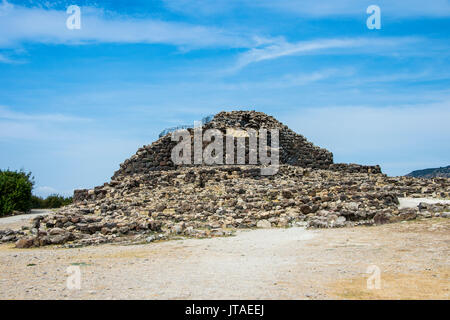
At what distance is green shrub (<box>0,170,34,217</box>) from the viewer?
27516 millimetres

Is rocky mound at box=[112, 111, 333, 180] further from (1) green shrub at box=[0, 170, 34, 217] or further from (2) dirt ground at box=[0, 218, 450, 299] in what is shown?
(2) dirt ground at box=[0, 218, 450, 299]

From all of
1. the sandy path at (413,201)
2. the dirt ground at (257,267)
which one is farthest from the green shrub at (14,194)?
the sandy path at (413,201)

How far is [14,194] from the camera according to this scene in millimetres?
28391

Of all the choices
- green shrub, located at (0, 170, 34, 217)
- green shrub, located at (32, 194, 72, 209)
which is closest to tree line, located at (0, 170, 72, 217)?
green shrub, located at (0, 170, 34, 217)

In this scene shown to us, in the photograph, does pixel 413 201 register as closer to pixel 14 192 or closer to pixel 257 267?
pixel 257 267

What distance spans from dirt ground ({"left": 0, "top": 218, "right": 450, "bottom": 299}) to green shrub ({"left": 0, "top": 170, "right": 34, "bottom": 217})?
55.4 ft

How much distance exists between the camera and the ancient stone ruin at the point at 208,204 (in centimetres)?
1291

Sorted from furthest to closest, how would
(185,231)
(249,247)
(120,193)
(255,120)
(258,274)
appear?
1. (255,120)
2. (120,193)
3. (185,231)
4. (249,247)
5. (258,274)

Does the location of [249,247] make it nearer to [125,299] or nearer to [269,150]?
[125,299]

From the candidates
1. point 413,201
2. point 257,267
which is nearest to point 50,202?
point 413,201
